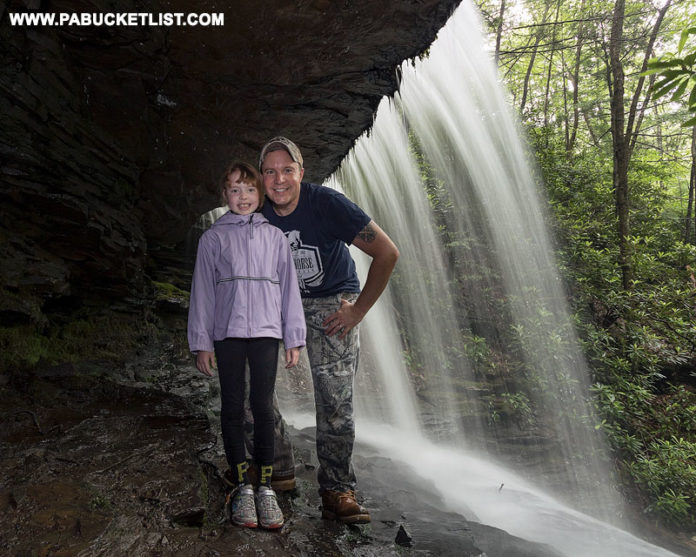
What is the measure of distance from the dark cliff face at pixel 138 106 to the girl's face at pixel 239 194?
225cm

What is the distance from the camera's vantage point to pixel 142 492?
7.91 feet

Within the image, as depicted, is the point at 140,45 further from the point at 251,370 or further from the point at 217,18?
the point at 251,370

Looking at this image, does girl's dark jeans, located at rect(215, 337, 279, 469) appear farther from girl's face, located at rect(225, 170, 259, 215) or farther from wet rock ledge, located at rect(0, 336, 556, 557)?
girl's face, located at rect(225, 170, 259, 215)

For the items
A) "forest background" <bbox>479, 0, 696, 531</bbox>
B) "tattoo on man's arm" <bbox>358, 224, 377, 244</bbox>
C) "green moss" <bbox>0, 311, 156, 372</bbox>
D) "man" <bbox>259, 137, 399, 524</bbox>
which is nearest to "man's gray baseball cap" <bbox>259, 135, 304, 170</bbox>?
"man" <bbox>259, 137, 399, 524</bbox>

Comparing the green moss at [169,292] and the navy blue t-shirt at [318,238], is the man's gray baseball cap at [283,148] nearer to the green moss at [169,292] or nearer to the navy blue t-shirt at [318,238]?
the navy blue t-shirt at [318,238]

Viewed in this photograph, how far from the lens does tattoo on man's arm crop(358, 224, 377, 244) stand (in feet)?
8.29

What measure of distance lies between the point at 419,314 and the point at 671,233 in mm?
7572

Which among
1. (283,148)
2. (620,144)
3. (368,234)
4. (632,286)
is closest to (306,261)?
(368,234)

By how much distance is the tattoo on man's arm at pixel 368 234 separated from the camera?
253 centimetres

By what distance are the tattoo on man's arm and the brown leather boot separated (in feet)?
5.33

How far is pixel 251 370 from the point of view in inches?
91.4

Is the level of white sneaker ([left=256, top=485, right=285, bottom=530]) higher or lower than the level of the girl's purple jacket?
lower

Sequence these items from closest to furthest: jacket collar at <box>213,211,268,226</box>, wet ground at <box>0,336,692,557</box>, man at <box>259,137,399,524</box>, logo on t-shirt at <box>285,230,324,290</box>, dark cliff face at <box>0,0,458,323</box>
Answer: wet ground at <box>0,336,692,557</box>, jacket collar at <box>213,211,268,226</box>, man at <box>259,137,399,524</box>, logo on t-shirt at <box>285,230,324,290</box>, dark cliff face at <box>0,0,458,323</box>

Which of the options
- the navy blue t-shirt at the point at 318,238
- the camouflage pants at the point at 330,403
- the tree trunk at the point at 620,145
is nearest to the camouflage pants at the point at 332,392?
the camouflage pants at the point at 330,403
